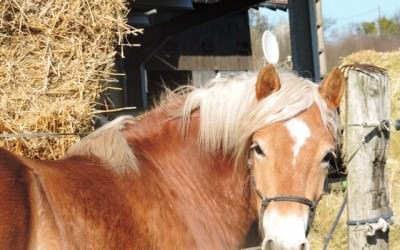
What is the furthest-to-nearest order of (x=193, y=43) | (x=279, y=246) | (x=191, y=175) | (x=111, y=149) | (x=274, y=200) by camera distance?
(x=193, y=43), (x=191, y=175), (x=111, y=149), (x=274, y=200), (x=279, y=246)

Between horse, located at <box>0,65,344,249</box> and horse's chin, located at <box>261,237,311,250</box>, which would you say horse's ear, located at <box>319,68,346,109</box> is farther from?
horse's chin, located at <box>261,237,311,250</box>

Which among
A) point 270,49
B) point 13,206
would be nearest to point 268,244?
point 13,206

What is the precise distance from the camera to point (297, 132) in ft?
9.73

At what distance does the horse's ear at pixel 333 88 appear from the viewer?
10.5ft

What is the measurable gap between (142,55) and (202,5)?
3.32ft

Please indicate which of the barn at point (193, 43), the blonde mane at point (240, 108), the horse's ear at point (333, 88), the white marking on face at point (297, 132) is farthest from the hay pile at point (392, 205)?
the white marking on face at point (297, 132)

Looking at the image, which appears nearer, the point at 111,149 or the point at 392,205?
the point at 111,149

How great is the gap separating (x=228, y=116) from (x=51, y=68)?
1.63 m

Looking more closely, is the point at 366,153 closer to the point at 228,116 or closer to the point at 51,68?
the point at 228,116

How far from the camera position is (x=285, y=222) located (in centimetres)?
283

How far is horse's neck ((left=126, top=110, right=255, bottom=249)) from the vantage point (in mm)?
3176

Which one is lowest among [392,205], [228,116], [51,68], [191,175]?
[392,205]

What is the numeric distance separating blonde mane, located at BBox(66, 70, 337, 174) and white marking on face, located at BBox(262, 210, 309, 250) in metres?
0.42

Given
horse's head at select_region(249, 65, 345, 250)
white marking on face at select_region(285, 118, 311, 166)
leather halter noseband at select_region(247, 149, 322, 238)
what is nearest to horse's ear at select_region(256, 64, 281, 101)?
horse's head at select_region(249, 65, 345, 250)
